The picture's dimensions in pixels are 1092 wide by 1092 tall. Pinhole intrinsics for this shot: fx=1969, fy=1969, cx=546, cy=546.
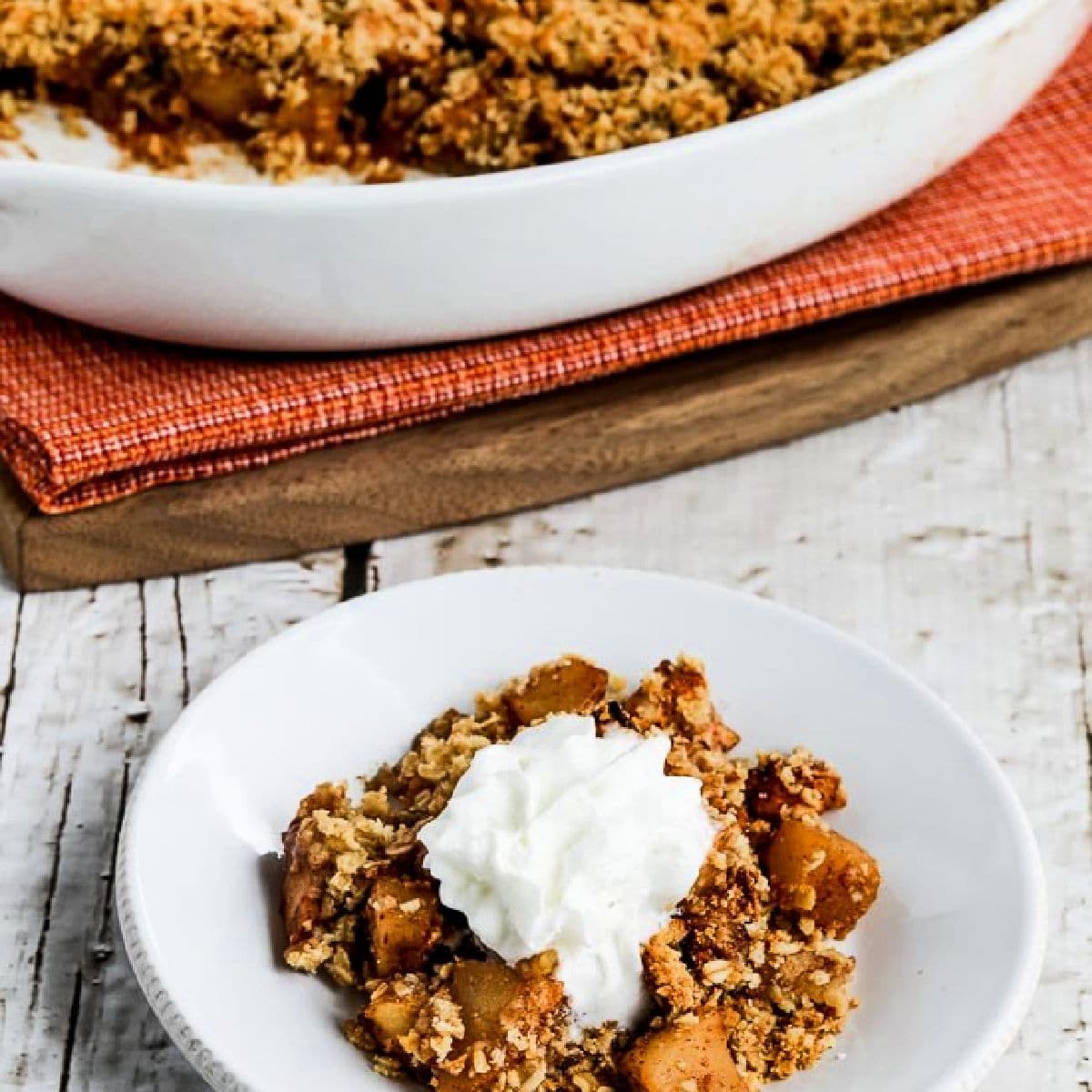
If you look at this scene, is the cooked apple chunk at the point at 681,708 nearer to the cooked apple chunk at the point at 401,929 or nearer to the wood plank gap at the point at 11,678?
the cooked apple chunk at the point at 401,929

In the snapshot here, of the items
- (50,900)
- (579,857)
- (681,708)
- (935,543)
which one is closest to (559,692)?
(681,708)

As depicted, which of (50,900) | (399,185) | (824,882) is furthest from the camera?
(399,185)

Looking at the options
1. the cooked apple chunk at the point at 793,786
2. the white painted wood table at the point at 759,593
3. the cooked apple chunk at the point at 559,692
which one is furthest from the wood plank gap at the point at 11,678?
the cooked apple chunk at the point at 793,786

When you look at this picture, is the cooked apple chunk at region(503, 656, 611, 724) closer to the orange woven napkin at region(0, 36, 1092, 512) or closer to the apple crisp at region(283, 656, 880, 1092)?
the apple crisp at region(283, 656, 880, 1092)

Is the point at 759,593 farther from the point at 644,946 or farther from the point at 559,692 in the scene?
the point at 644,946

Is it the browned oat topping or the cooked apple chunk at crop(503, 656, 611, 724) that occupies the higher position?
the browned oat topping

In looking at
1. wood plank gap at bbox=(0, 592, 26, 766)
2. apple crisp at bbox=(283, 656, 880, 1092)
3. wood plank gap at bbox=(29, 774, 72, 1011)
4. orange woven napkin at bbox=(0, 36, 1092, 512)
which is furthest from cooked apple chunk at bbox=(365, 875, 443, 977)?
orange woven napkin at bbox=(0, 36, 1092, 512)
